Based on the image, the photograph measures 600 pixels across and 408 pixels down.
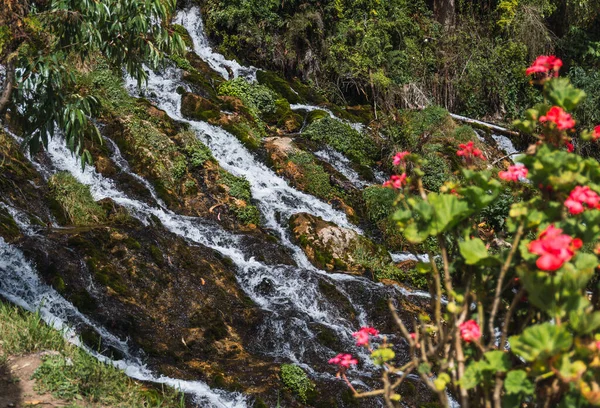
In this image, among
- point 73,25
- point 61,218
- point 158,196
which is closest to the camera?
point 73,25

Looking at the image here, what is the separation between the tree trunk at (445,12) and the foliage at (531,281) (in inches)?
704

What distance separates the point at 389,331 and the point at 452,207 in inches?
237

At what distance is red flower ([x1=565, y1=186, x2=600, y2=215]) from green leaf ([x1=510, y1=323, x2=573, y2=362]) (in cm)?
52

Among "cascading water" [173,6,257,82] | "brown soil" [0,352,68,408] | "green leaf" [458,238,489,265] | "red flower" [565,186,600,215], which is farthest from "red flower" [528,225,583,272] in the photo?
"cascading water" [173,6,257,82]

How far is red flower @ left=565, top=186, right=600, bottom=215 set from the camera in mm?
2336

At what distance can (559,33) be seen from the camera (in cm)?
1975

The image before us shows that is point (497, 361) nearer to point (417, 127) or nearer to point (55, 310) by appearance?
point (55, 310)

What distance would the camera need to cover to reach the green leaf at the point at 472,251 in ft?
8.38

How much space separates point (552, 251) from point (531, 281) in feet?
0.65

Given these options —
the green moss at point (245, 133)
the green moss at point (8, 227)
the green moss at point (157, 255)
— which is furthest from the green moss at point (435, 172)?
the green moss at point (8, 227)

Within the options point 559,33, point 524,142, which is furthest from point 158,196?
point 559,33

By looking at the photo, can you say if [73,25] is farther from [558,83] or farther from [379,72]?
[379,72]

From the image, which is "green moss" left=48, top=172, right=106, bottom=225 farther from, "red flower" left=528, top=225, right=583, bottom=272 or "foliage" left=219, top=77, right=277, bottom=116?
"red flower" left=528, top=225, right=583, bottom=272

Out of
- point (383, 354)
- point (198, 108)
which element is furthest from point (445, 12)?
point (383, 354)
